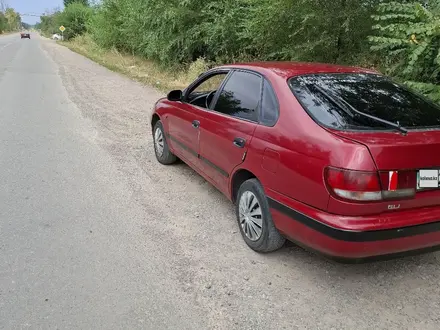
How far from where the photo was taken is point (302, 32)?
347 inches

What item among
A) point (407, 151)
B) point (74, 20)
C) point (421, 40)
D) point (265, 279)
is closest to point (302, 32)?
point (421, 40)

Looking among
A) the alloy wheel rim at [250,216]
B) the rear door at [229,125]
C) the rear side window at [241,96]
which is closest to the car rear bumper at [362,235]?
the alloy wheel rim at [250,216]

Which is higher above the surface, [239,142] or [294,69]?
[294,69]

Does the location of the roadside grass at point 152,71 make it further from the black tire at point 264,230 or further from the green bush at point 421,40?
the black tire at point 264,230

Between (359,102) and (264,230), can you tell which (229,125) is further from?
(359,102)

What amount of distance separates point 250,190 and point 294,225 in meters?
0.64

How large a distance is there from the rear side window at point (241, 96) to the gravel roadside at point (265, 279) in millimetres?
1131

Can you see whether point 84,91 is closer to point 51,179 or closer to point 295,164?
point 51,179

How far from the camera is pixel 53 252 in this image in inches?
141

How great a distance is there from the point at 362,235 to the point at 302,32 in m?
6.99

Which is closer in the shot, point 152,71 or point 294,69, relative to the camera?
point 294,69

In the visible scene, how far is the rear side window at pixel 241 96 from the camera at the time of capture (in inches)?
147

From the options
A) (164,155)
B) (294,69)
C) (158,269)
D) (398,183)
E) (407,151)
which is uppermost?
(294,69)

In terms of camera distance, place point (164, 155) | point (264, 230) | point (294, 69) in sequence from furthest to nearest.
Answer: point (164, 155) < point (294, 69) < point (264, 230)
